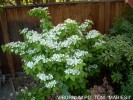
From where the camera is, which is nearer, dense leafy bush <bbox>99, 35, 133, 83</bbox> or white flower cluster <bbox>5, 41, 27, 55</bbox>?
dense leafy bush <bbox>99, 35, 133, 83</bbox>

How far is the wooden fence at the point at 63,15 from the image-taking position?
5293 mm

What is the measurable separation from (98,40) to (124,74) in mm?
669

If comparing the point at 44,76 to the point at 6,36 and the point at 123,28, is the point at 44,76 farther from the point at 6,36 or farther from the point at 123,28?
the point at 6,36

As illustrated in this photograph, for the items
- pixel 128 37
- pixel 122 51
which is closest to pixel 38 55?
pixel 122 51

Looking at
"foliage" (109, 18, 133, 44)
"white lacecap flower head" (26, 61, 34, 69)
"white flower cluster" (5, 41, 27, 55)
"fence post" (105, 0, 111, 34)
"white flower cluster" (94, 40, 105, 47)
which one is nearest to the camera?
"white lacecap flower head" (26, 61, 34, 69)

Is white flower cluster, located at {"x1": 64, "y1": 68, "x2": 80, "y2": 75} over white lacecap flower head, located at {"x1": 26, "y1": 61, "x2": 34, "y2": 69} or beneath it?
beneath

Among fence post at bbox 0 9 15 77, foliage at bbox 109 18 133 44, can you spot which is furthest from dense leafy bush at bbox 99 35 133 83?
fence post at bbox 0 9 15 77

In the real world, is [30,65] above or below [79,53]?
below

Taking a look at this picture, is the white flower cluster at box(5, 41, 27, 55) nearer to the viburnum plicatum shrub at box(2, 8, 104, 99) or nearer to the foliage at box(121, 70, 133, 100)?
the viburnum plicatum shrub at box(2, 8, 104, 99)

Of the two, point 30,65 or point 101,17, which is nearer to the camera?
point 30,65

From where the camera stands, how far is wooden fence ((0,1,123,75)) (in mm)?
5293

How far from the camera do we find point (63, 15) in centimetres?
538

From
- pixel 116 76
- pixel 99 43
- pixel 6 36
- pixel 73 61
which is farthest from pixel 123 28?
pixel 6 36

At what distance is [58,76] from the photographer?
3.72m
